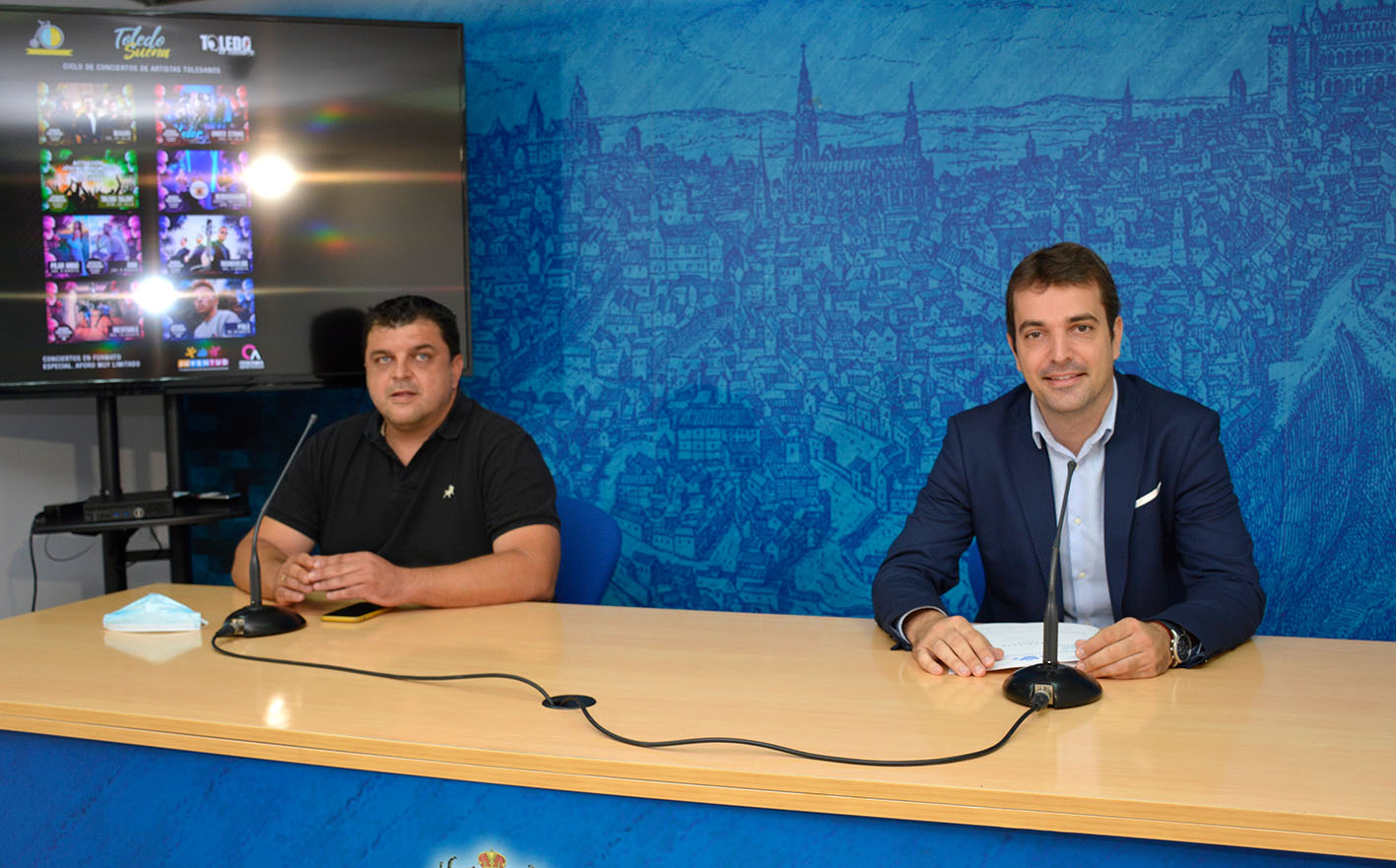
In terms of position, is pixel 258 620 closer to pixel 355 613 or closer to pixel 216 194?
pixel 355 613

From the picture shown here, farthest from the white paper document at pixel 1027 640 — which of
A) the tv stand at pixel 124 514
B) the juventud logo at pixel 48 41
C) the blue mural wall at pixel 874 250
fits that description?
the juventud logo at pixel 48 41

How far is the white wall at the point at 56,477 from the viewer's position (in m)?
3.23

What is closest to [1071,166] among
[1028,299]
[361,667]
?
[1028,299]

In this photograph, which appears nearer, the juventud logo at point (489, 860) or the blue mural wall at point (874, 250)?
the juventud logo at point (489, 860)

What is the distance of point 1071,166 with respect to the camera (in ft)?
9.66

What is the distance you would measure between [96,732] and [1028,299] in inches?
65.7

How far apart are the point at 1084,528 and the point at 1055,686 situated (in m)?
0.66

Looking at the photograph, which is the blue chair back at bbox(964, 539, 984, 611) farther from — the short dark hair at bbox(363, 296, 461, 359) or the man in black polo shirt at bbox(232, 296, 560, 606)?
the short dark hair at bbox(363, 296, 461, 359)

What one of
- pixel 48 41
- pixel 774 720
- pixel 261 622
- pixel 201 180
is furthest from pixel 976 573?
pixel 48 41

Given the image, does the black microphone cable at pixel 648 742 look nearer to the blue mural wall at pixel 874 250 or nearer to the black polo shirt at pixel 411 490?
the black polo shirt at pixel 411 490

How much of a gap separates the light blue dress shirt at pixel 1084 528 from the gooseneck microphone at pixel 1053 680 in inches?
21.2

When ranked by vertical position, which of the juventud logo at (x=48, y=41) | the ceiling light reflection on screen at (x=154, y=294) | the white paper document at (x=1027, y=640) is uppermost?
the juventud logo at (x=48, y=41)

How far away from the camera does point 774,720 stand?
141cm

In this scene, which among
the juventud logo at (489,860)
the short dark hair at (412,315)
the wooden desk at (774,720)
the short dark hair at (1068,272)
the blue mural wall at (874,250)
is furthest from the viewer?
the blue mural wall at (874,250)
